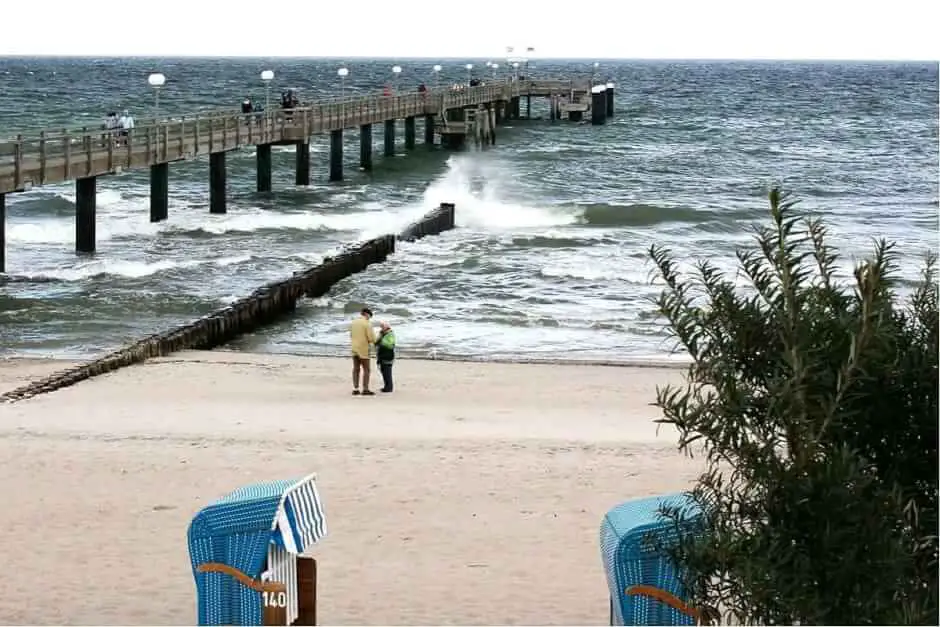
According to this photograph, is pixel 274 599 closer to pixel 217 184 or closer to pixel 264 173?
pixel 217 184

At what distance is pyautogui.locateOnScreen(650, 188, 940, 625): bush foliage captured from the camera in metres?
5.45

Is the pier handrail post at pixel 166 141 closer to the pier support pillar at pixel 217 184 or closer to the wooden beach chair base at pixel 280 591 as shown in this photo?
the pier support pillar at pixel 217 184

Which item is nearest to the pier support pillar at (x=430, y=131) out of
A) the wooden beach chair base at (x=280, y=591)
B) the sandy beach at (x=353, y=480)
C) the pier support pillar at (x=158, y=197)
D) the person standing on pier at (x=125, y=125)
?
the pier support pillar at (x=158, y=197)

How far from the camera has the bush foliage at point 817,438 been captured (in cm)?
545

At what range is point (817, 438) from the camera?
5.43m

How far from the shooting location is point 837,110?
367ft

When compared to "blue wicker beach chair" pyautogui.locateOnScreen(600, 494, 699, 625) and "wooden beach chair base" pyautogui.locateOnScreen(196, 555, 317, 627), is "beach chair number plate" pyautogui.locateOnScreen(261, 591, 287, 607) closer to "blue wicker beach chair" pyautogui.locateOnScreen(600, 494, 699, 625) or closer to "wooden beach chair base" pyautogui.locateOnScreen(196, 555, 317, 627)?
"wooden beach chair base" pyautogui.locateOnScreen(196, 555, 317, 627)

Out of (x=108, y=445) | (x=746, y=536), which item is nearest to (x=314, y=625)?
(x=746, y=536)

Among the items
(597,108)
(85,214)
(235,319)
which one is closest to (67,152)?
(85,214)

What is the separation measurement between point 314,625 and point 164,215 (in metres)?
32.0

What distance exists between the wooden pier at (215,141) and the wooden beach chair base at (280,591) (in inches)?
772

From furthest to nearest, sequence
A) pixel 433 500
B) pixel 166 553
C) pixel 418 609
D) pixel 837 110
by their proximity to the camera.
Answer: pixel 837 110 → pixel 433 500 → pixel 166 553 → pixel 418 609

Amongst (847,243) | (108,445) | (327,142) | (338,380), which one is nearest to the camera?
(108,445)

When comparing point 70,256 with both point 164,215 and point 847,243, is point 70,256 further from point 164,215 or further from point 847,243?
point 847,243
